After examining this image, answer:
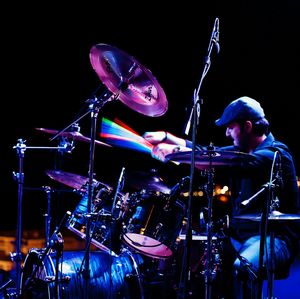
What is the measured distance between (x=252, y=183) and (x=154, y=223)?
830mm

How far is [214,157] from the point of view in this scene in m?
2.63

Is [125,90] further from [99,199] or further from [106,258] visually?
[106,258]

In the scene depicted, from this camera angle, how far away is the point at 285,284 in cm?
473

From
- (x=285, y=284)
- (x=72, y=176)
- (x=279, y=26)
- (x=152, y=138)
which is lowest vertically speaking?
(x=285, y=284)

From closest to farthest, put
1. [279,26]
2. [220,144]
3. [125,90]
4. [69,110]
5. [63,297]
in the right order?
1. [125,90]
2. [63,297]
3. [279,26]
4. [69,110]
5. [220,144]

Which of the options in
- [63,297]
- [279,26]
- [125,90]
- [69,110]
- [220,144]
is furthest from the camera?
[220,144]

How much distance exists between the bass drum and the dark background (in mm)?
1971

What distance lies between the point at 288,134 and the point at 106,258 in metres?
4.72

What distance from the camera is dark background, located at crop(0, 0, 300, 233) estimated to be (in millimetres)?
5496

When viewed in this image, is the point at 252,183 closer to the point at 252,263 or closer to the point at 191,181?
the point at 252,263

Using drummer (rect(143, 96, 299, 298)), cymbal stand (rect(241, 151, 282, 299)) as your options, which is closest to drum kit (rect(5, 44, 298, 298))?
drummer (rect(143, 96, 299, 298))

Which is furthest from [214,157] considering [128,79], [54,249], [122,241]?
[54,249]

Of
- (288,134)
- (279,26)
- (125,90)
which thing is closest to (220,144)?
(288,134)

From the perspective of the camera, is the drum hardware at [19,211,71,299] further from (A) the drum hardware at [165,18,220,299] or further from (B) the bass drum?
(A) the drum hardware at [165,18,220,299]
